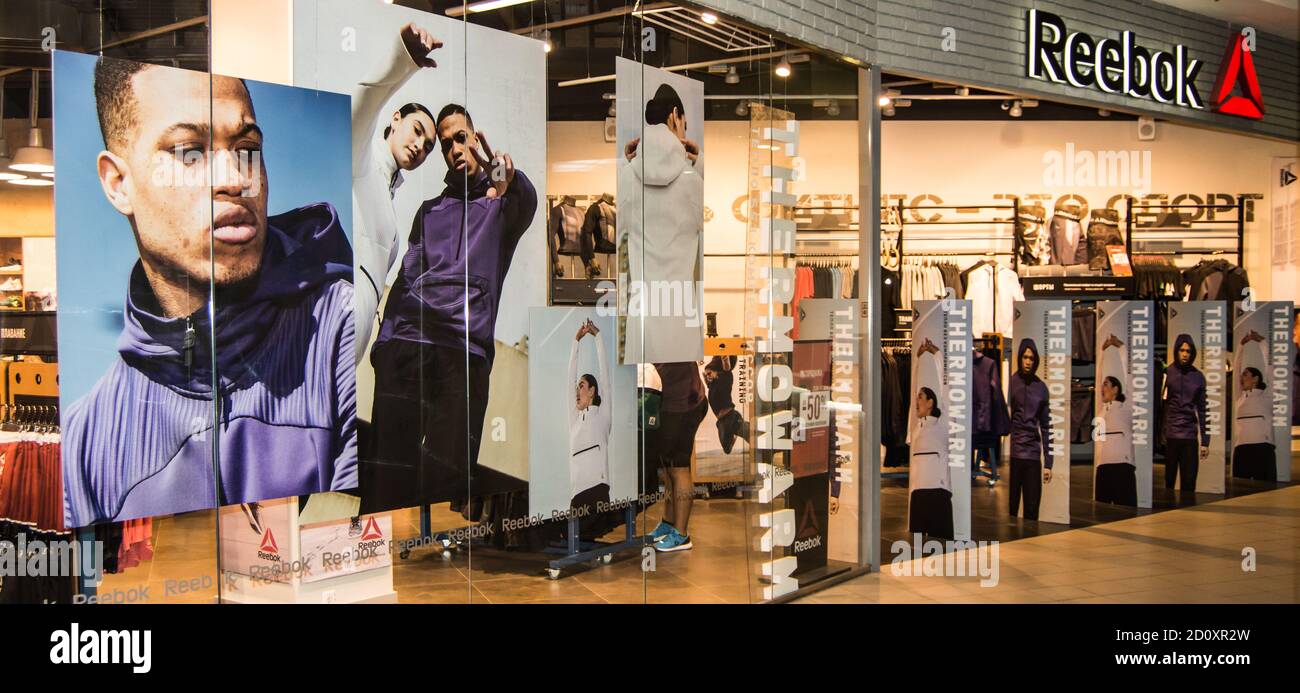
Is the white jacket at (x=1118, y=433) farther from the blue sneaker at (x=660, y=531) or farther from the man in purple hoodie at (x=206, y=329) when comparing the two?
the man in purple hoodie at (x=206, y=329)

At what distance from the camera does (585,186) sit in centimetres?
424

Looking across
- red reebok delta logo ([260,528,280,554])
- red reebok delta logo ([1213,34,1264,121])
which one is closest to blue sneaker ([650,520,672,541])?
red reebok delta logo ([260,528,280,554])

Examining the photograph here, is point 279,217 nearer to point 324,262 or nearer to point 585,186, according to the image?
point 324,262

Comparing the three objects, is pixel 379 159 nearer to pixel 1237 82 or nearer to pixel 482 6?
pixel 482 6

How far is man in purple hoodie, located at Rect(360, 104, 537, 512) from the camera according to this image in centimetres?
366

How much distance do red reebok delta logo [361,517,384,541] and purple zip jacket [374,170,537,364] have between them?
24.5 inches

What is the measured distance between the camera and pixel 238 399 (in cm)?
323

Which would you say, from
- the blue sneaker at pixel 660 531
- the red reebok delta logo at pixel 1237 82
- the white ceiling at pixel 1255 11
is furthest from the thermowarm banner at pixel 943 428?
the red reebok delta logo at pixel 1237 82

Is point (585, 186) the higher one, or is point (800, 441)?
point (585, 186)

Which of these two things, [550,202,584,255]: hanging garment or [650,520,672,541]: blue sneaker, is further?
[650,520,672,541]: blue sneaker

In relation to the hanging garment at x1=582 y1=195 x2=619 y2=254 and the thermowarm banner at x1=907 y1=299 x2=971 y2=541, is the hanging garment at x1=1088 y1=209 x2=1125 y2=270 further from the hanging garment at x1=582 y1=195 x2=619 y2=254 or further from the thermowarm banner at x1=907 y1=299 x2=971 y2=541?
the hanging garment at x1=582 y1=195 x2=619 y2=254

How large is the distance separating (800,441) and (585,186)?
1.79m
